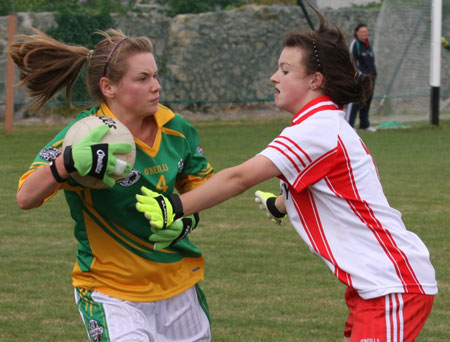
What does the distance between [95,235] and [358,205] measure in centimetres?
118

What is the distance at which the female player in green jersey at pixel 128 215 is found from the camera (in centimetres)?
358

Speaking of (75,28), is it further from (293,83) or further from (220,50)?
(293,83)

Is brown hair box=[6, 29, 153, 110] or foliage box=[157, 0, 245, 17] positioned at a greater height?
brown hair box=[6, 29, 153, 110]

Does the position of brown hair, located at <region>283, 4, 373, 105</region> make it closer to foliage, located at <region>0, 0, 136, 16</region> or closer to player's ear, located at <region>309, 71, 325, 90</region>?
player's ear, located at <region>309, 71, 325, 90</region>

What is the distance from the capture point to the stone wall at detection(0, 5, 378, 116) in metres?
19.4

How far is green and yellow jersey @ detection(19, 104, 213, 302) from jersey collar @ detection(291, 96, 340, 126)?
2.29ft

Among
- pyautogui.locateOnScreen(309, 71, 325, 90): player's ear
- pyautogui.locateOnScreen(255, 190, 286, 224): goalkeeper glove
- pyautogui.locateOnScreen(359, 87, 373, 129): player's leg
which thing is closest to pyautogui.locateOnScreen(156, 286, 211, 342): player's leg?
pyautogui.locateOnScreen(255, 190, 286, 224): goalkeeper glove

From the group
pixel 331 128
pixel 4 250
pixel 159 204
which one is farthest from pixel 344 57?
pixel 4 250

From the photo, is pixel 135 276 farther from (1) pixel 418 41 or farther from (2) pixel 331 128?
(1) pixel 418 41

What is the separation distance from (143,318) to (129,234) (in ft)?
1.19

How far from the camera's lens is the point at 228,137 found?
49.5 feet

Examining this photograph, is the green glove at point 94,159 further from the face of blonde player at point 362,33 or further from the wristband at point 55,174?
the face of blonde player at point 362,33

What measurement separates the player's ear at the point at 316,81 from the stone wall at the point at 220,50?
15.9 m

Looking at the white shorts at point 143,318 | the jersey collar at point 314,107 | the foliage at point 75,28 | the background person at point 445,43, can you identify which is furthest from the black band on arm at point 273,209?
the foliage at point 75,28
